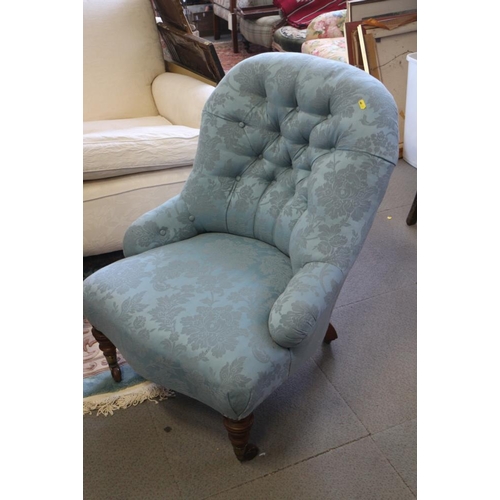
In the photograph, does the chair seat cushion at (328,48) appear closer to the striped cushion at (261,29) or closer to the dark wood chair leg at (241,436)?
the striped cushion at (261,29)

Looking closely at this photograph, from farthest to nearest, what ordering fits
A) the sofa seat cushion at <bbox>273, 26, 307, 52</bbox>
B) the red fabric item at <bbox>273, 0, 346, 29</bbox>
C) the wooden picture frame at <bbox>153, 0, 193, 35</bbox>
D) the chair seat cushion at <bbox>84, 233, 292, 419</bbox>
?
1. the red fabric item at <bbox>273, 0, 346, 29</bbox>
2. the sofa seat cushion at <bbox>273, 26, 307, 52</bbox>
3. the wooden picture frame at <bbox>153, 0, 193, 35</bbox>
4. the chair seat cushion at <bbox>84, 233, 292, 419</bbox>

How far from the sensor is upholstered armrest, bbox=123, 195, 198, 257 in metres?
1.64

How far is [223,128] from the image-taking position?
5.33ft

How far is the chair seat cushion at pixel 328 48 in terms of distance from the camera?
2.96 meters

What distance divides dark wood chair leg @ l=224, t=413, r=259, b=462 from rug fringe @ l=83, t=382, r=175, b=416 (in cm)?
31

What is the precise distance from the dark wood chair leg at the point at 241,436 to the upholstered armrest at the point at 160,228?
0.57 metres

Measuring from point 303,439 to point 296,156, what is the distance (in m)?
0.76

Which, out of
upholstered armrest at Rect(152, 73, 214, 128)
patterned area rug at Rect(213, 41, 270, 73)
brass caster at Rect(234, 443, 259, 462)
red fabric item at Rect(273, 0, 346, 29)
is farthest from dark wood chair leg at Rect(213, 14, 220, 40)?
brass caster at Rect(234, 443, 259, 462)

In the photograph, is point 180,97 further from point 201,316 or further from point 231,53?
point 231,53

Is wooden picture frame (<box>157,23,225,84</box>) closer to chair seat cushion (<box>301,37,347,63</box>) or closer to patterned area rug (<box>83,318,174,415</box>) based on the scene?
chair seat cushion (<box>301,37,347,63</box>)

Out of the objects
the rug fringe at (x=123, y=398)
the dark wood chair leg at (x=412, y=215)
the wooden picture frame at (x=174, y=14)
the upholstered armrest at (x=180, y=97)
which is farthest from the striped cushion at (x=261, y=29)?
the rug fringe at (x=123, y=398)
